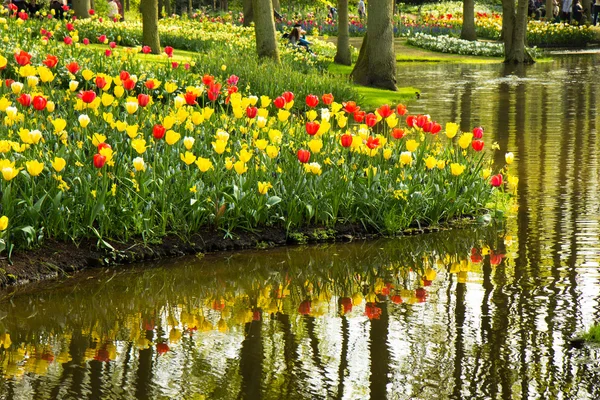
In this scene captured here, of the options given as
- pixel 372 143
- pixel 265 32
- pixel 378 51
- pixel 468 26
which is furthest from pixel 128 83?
pixel 468 26

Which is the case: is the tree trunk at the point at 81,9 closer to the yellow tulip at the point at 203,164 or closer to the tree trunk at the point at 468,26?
the tree trunk at the point at 468,26

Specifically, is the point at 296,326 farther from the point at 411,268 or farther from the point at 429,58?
the point at 429,58

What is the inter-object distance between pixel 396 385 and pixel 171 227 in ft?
10.3

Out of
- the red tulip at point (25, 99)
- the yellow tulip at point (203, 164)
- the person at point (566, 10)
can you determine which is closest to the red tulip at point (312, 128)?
the yellow tulip at point (203, 164)

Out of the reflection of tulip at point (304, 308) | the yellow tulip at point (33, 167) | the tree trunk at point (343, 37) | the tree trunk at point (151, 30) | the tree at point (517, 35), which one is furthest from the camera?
the tree at point (517, 35)

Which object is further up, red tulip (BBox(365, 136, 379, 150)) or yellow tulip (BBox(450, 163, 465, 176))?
red tulip (BBox(365, 136, 379, 150))

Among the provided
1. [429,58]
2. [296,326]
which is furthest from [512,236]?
[429,58]

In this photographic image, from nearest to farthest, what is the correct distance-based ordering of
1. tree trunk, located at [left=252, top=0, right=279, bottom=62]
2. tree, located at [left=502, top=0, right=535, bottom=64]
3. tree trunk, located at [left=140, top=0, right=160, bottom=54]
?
tree trunk, located at [left=252, top=0, right=279, bottom=62], tree trunk, located at [left=140, top=0, right=160, bottom=54], tree, located at [left=502, top=0, right=535, bottom=64]

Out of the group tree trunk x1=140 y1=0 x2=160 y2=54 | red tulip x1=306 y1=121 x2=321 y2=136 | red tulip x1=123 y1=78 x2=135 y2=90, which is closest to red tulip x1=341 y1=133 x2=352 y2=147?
red tulip x1=306 y1=121 x2=321 y2=136

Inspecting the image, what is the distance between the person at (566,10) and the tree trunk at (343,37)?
→ 2189 cm

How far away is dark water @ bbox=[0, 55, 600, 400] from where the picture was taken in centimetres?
431

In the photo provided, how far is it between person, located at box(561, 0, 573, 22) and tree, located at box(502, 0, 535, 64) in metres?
14.7

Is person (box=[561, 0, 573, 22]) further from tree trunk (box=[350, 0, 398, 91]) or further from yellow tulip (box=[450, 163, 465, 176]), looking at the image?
yellow tulip (box=[450, 163, 465, 176])

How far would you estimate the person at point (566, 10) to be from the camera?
44781mm
